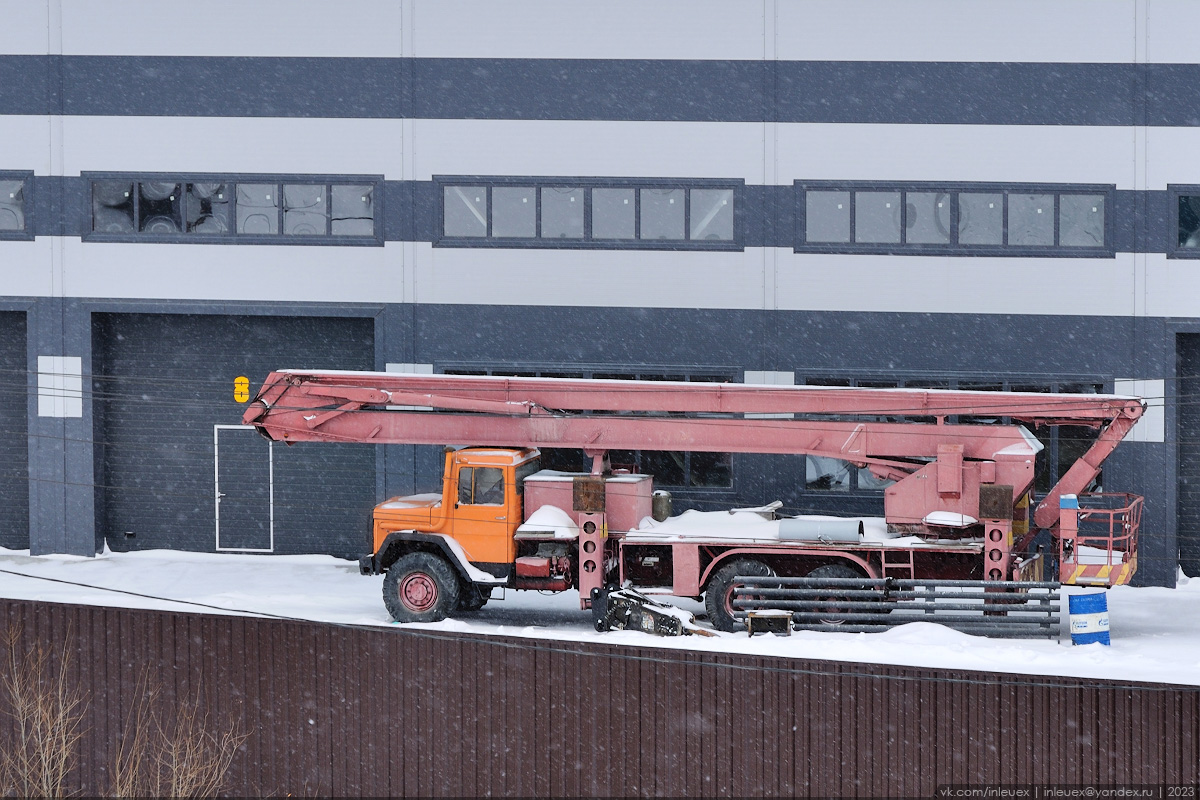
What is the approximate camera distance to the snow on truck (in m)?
16.3

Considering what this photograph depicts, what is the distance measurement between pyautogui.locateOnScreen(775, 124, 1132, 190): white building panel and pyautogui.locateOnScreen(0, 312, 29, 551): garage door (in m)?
15.5

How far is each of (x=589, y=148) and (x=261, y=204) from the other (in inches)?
251

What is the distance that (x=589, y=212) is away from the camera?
21125mm

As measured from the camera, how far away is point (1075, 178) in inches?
811

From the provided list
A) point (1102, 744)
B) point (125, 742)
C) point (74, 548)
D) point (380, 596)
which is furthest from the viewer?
point (74, 548)

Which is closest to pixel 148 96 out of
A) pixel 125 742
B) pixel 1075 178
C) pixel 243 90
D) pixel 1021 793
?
pixel 243 90

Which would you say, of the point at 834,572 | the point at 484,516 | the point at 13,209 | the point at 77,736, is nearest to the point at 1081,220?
the point at 834,572

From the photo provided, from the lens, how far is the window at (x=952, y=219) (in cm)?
2066

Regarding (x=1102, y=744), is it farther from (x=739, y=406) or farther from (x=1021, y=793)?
(x=739, y=406)

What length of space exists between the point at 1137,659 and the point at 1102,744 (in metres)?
2.77

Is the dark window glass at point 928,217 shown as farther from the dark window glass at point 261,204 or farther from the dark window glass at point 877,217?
the dark window glass at point 261,204

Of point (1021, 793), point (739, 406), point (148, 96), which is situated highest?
point (148, 96)

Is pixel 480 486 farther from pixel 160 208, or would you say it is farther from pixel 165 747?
pixel 160 208

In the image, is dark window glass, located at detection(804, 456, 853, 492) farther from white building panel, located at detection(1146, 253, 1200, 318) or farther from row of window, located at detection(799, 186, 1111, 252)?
white building panel, located at detection(1146, 253, 1200, 318)
